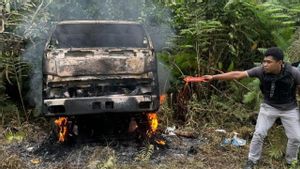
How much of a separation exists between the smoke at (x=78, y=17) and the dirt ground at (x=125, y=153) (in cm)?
157

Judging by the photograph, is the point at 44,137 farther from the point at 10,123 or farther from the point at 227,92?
the point at 227,92

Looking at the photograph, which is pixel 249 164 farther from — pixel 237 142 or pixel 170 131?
pixel 170 131

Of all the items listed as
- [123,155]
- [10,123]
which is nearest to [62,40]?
[10,123]

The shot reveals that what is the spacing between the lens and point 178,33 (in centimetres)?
895

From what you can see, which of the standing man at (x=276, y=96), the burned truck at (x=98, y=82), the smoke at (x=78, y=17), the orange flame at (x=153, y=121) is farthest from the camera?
the smoke at (x=78, y=17)

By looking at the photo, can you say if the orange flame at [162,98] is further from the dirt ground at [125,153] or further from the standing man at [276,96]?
the standing man at [276,96]

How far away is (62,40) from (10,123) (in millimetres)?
1839

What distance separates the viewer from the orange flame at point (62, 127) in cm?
666

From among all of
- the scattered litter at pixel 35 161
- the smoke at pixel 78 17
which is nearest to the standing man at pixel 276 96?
the scattered litter at pixel 35 161

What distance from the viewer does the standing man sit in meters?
5.31

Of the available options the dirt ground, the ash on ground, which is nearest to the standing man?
the dirt ground

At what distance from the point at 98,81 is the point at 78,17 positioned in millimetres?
4462

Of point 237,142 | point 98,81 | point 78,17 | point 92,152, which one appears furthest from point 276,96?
point 78,17

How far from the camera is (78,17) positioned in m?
10.3
